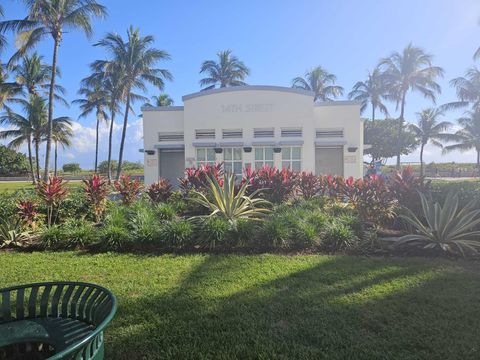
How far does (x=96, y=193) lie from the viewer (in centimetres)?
829

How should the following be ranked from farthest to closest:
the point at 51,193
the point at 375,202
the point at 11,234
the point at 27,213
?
1. the point at 375,202
2. the point at 51,193
3. the point at 27,213
4. the point at 11,234

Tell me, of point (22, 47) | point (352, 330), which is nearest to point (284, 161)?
point (22, 47)

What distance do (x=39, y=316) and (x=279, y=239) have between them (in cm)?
438

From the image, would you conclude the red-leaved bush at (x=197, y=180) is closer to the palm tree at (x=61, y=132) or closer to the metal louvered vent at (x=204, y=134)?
the metal louvered vent at (x=204, y=134)

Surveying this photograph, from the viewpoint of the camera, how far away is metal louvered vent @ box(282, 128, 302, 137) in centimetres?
2058

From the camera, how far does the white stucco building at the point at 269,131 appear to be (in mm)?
20391

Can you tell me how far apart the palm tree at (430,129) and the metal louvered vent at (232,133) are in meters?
29.8

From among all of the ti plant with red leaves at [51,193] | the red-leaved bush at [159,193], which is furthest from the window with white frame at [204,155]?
the ti plant with red leaves at [51,193]

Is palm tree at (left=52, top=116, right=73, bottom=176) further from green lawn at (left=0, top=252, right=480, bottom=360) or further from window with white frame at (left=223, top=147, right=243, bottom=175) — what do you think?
green lawn at (left=0, top=252, right=480, bottom=360)

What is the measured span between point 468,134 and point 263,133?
1250 inches

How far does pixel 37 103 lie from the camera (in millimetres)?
31422

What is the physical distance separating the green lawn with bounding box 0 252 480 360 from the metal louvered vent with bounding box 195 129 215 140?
16.0 meters

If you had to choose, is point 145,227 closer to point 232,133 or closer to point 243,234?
point 243,234

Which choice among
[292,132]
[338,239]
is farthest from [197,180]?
[292,132]
